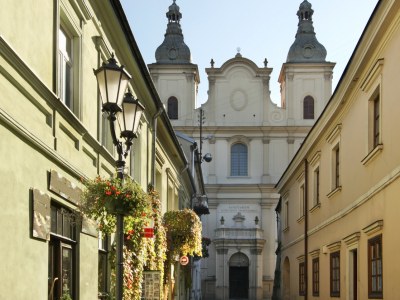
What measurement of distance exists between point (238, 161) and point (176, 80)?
25.9ft

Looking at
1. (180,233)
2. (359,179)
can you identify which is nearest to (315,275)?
(180,233)

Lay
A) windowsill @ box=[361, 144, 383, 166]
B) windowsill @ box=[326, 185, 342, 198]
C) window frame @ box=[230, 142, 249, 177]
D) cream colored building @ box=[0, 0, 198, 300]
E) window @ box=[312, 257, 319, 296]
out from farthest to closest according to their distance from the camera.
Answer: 1. window frame @ box=[230, 142, 249, 177]
2. window @ box=[312, 257, 319, 296]
3. windowsill @ box=[326, 185, 342, 198]
4. windowsill @ box=[361, 144, 383, 166]
5. cream colored building @ box=[0, 0, 198, 300]

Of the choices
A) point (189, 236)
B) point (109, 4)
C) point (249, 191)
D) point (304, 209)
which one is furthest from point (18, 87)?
point (249, 191)

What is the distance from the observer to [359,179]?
15.6m

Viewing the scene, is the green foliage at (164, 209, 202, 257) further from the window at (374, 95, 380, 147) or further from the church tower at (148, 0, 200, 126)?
the church tower at (148, 0, 200, 126)

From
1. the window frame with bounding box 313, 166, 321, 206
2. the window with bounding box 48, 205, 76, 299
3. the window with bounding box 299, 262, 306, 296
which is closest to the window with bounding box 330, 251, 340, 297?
the window frame with bounding box 313, 166, 321, 206

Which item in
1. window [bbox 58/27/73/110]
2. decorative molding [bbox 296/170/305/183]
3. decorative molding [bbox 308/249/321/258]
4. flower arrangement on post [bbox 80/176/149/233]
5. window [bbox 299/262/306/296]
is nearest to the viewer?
flower arrangement on post [bbox 80/176/149/233]

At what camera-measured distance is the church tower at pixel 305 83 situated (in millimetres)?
57031

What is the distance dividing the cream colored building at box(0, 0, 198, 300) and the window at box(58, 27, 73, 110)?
0.01 m

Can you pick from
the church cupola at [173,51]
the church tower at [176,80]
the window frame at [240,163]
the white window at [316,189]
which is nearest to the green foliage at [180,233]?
the white window at [316,189]

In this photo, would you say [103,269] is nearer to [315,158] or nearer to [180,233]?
[180,233]

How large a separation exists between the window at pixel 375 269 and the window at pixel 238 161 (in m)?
43.0

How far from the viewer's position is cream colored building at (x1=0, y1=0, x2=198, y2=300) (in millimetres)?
7098

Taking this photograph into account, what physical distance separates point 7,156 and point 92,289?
15.3 ft
